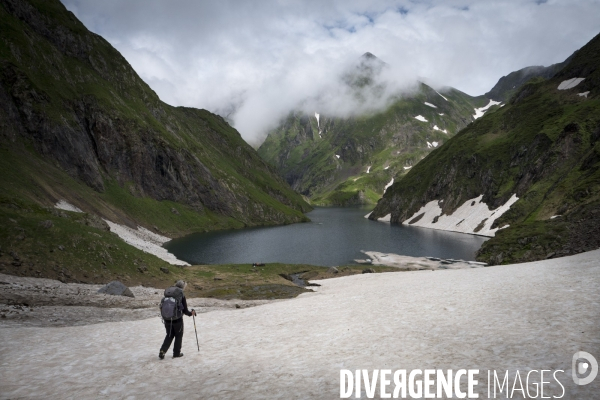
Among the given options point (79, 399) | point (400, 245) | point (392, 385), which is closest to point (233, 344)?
point (79, 399)

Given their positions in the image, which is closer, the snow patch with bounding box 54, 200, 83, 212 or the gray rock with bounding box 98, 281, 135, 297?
the gray rock with bounding box 98, 281, 135, 297

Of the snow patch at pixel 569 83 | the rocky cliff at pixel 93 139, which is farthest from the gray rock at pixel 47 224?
the snow patch at pixel 569 83

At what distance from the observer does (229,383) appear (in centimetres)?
1183

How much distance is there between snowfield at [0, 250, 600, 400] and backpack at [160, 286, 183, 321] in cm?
195

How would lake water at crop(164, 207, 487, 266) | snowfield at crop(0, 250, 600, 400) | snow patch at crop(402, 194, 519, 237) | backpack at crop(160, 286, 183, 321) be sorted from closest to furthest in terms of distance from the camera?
1. snowfield at crop(0, 250, 600, 400)
2. backpack at crop(160, 286, 183, 321)
3. lake water at crop(164, 207, 487, 266)
4. snow patch at crop(402, 194, 519, 237)

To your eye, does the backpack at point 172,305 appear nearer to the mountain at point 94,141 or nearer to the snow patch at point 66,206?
the mountain at point 94,141

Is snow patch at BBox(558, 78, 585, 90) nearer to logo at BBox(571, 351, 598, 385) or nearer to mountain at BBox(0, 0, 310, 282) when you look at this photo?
mountain at BBox(0, 0, 310, 282)

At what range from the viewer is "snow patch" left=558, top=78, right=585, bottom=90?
6043 inches

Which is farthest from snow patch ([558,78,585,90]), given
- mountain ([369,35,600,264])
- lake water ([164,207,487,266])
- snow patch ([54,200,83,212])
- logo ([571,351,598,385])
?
snow patch ([54,200,83,212])

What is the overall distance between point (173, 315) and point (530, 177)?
14802cm

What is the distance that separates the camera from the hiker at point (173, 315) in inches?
585

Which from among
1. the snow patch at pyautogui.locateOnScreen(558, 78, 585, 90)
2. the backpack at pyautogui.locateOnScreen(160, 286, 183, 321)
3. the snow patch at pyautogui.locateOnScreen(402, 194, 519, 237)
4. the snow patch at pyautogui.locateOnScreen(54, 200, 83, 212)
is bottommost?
the backpack at pyautogui.locateOnScreen(160, 286, 183, 321)

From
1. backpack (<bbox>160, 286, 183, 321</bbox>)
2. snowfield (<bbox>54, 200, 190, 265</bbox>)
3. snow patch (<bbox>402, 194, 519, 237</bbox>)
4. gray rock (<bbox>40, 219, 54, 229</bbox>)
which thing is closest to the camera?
backpack (<bbox>160, 286, 183, 321</bbox>)

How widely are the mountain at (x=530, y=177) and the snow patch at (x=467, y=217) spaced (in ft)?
1.78
